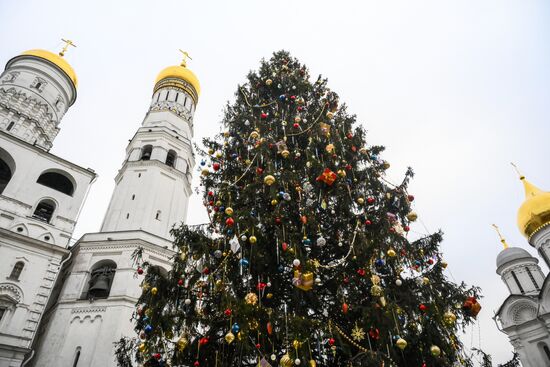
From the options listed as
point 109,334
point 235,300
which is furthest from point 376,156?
point 109,334

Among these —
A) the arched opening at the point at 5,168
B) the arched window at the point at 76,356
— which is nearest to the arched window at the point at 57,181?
the arched opening at the point at 5,168

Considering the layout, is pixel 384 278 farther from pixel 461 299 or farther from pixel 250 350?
pixel 250 350

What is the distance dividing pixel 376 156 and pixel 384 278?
3.42 meters

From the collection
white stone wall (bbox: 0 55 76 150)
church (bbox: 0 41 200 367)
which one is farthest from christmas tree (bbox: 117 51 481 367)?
white stone wall (bbox: 0 55 76 150)

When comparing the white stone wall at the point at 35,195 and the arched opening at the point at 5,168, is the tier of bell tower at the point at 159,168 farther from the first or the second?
the arched opening at the point at 5,168

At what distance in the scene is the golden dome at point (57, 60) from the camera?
28422 mm

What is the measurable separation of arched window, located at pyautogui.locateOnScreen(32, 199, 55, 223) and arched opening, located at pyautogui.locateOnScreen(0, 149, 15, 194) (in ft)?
6.13

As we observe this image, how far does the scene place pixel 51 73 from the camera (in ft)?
92.8

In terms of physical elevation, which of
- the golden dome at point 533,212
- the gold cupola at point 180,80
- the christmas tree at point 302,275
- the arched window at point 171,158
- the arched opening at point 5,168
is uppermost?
the gold cupola at point 180,80

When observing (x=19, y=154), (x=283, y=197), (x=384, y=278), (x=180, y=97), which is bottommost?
(x=384, y=278)

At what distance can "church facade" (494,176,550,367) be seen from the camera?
2339 centimetres

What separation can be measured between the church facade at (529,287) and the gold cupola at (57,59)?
3722 cm

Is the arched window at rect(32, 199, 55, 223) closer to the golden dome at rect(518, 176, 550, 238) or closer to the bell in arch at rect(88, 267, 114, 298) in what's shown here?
the bell in arch at rect(88, 267, 114, 298)

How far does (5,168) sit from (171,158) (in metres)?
9.06
